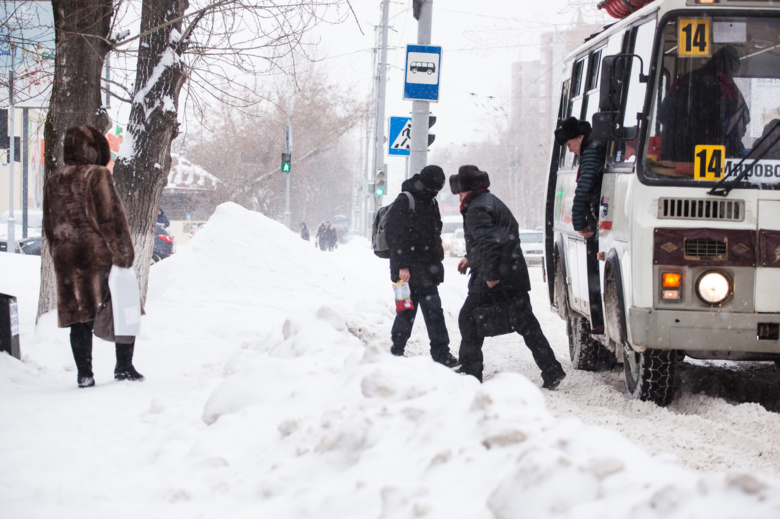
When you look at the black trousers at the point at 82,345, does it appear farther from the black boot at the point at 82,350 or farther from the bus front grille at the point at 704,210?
the bus front grille at the point at 704,210

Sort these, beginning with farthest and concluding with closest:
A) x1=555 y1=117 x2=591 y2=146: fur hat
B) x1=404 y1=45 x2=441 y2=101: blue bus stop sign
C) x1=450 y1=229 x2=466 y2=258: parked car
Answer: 1. x1=450 y1=229 x2=466 y2=258: parked car
2. x1=404 y1=45 x2=441 y2=101: blue bus stop sign
3. x1=555 y1=117 x2=591 y2=146: fur hat

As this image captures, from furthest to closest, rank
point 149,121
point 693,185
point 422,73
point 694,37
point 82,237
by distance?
point 422,73 → point 149,121 → point 82,237 → point 694,37 → point 693,185

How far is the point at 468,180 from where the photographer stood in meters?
6.34

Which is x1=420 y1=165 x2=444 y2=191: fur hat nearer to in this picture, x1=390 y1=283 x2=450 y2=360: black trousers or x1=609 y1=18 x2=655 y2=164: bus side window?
x1=390 y1=283 x2=450 y2=360: black trousers

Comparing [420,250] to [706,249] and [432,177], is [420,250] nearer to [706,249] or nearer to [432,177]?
[432,177]

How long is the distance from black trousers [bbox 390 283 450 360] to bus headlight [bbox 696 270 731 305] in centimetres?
253

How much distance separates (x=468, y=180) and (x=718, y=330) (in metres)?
2.13

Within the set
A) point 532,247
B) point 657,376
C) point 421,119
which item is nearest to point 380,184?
point 532,247

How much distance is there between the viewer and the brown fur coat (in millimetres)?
5562

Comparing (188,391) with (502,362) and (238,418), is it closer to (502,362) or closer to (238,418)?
(238,418)

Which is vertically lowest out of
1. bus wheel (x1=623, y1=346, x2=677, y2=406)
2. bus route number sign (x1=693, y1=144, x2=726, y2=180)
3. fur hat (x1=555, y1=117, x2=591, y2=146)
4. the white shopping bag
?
bus wheel (x1=623, y1=346, x2=677, y2=406)

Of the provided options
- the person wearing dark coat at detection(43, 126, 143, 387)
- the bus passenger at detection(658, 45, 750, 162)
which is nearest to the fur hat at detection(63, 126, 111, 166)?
the person wearing dark coat at detection(43, 126, 143, 387)

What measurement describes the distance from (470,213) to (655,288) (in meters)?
1.64

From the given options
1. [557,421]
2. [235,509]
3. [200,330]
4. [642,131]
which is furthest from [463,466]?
[200,330]
